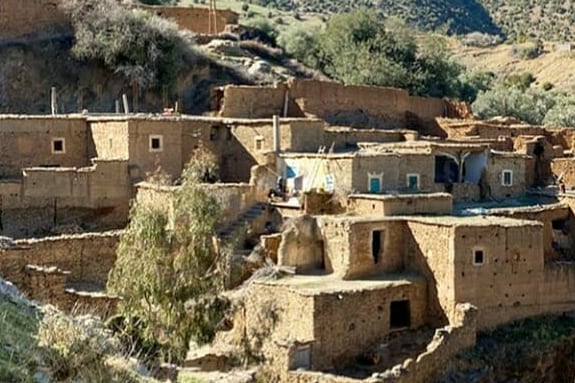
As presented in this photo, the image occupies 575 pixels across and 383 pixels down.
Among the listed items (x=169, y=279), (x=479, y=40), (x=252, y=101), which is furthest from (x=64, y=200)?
(x=479, y=40)

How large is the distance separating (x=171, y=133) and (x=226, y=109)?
13.7 ft

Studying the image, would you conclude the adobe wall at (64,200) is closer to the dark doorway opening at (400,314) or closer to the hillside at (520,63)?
the dark doorway opening at (400,314)

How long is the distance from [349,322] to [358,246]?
178 centimetres

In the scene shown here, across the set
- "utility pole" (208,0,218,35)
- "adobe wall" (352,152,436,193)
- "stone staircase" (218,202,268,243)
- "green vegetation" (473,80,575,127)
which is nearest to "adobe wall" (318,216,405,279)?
"stone staircase" (218,202,268,243)

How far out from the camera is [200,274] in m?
17.9

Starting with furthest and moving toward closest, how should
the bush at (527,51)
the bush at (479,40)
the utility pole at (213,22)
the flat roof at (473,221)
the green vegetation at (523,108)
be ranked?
the bush at (479,40), the bush at (527,51), the green vegetation at (523,108), the utility pole at (213,22), the flat roof at (473,221)

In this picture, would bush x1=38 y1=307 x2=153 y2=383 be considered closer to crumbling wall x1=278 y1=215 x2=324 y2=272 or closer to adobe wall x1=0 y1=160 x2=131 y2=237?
crumbling wall x1=278 y1=215 x2=324 y2=272

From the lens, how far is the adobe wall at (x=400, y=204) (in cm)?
2058

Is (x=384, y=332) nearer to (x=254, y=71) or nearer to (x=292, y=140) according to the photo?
(x=292, y=140)

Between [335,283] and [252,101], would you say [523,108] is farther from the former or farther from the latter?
[335,283]

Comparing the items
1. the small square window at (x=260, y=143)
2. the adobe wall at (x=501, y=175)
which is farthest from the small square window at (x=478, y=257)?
the small square window at (x=260, y=143)

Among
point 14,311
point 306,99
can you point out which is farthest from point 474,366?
point 306,99

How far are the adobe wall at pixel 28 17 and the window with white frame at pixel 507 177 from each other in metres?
13.2

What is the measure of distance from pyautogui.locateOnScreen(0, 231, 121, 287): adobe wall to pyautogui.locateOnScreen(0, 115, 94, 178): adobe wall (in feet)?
12.0
